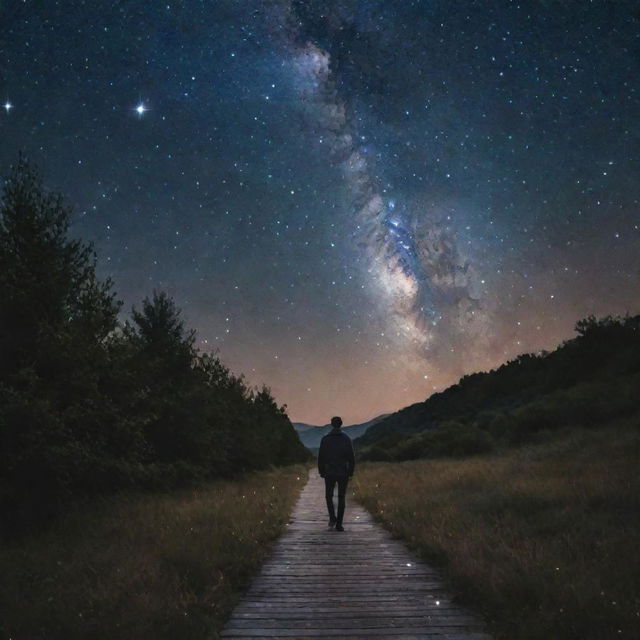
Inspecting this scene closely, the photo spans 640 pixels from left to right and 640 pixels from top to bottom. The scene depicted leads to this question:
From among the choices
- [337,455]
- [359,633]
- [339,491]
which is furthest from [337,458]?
[359,633]

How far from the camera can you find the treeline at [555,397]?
3366 centimetres

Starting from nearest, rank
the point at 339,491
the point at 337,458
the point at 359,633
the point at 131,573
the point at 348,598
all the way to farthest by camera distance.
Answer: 1. the point at 359,633
2. the point at 348,598
3. the point at 131,573
4. the point at 337,458
5. the point at 339,491

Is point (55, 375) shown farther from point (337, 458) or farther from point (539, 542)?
point (539, 542)

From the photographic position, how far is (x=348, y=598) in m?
6.09

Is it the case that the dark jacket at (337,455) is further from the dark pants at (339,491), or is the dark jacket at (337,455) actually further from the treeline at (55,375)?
the treeline at (55,375)

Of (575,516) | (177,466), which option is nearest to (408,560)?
(575,516)

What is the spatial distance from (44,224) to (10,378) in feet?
13.8

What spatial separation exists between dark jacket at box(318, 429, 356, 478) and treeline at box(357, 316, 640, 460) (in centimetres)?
2318

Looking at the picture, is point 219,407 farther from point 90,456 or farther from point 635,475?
point 635,475

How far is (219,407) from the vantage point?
22672mm

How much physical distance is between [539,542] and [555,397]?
35024 mm

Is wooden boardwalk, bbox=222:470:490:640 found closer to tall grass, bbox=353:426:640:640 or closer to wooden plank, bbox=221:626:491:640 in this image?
wooden plank, bbox=221:626:491:640

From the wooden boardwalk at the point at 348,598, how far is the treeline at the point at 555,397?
25.1 metres

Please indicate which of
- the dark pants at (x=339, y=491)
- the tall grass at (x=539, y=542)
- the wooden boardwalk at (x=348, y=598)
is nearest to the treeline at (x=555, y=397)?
the tall grass at (x=539, y=542)
